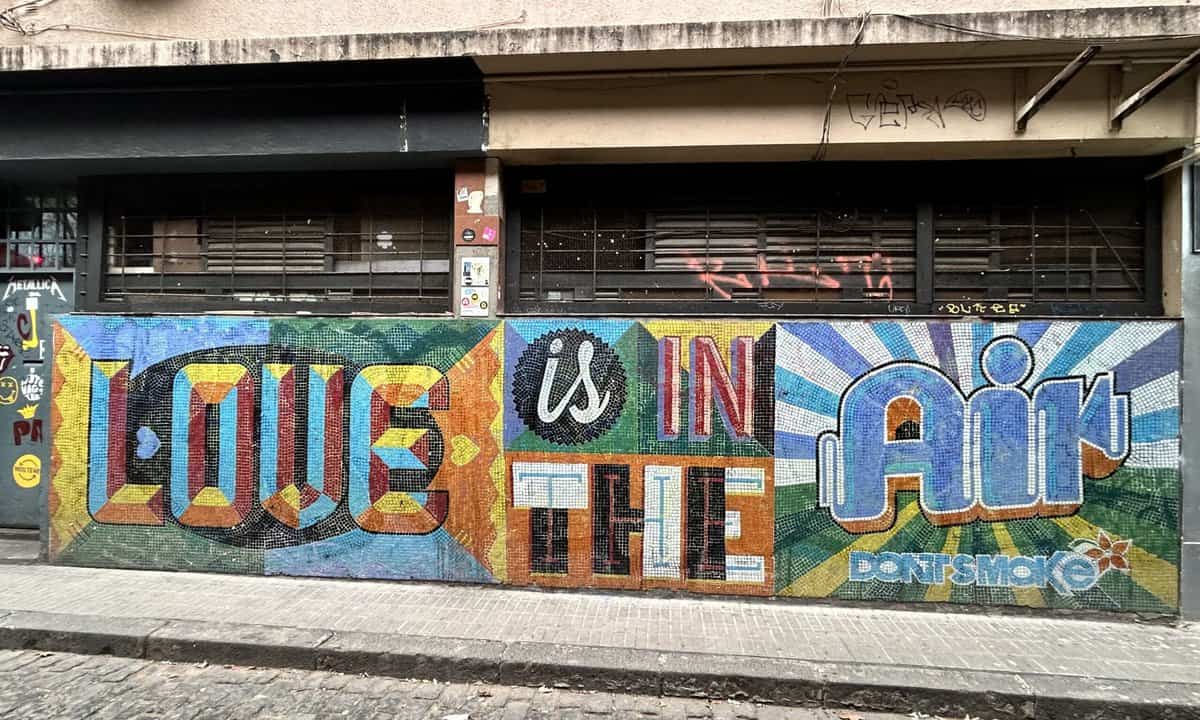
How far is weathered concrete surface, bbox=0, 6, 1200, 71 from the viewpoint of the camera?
4266 millimetres

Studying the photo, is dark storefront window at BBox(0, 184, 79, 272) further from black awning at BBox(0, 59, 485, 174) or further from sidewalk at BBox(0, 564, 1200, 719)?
sidewalk at BBox(0, 564, 1200, 719)

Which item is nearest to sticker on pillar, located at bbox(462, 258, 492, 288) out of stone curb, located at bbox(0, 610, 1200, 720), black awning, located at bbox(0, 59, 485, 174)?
black awning, located at bbox(0, 59, 485, 174)

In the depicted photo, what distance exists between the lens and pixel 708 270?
522cm

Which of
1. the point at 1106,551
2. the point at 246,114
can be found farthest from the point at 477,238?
the point at 1106,551

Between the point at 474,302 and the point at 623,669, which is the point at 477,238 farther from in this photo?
the point at 623,669

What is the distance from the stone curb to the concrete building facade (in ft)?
3.46

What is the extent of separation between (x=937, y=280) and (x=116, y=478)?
704cm

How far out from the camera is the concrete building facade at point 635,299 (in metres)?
4.64

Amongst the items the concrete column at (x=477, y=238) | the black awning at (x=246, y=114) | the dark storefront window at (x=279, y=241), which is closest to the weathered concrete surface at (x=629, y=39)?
the black awning at (x=246, y=114)

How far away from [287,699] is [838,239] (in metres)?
5.01

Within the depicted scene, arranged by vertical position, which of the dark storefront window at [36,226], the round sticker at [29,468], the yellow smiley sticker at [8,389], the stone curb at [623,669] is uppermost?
the dark storefront window at [36,226]

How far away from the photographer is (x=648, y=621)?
4441 millimetres

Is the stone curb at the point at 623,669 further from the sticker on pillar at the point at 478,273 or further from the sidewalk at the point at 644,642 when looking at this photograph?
the sticker on pillar at the point at 478,273

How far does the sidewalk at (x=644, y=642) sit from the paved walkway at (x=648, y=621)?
0.02 m
